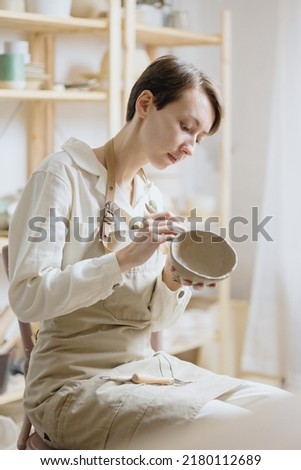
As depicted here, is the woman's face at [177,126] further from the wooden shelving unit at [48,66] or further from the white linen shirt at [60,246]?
the wooden shelving unit at [48,66]

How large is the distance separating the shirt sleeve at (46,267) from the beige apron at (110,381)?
0.40 feet

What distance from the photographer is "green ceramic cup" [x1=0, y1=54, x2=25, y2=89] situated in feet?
8.52

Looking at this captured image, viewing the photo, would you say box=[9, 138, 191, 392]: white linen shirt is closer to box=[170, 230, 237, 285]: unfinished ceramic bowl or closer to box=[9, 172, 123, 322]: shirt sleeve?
box=[9, 172, 123, 322]: shirt sleeve

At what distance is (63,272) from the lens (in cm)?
163

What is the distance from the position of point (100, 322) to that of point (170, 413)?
0.26m

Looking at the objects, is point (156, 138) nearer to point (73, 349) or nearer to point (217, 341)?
point (73, 349)

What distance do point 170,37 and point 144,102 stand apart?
154 cm

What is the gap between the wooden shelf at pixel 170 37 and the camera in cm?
309

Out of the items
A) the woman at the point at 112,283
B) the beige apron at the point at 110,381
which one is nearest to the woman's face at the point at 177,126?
the woman at the point at 112,283

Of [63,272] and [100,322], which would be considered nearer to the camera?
[63,272]

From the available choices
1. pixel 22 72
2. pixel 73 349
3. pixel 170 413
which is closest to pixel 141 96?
pixel 73 349

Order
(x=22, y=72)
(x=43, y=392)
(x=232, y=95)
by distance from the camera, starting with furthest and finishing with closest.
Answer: (x=232, y=95) → (x=22, y=72) → (x=43, y=392)

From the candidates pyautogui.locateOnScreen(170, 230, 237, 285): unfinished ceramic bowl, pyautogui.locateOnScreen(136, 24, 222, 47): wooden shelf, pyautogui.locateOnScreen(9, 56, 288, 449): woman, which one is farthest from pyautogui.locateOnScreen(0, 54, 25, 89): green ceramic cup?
pyautogui.locateOnScreen(170, 230, 237, 285): unfinished ceramic bowl

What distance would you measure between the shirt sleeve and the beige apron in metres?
0.12
